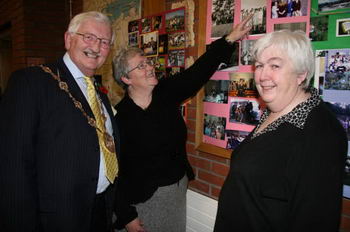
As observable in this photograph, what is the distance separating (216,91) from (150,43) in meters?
0.75

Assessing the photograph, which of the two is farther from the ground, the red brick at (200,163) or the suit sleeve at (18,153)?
the suit sleeve at (18,153)

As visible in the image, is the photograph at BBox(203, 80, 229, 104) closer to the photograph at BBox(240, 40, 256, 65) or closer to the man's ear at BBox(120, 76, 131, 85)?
the photograph at BBox(240, 40, 256, 65)

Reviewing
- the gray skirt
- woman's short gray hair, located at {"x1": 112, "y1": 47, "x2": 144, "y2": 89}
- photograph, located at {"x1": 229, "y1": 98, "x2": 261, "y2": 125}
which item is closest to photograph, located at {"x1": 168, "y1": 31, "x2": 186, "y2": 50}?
woman's short gray hair, located at {"x1": 112, "y1": 47, "x2": 144, "y2": 89}

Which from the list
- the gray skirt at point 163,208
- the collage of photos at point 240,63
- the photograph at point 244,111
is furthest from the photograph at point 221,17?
the gray skirt at point 163,208

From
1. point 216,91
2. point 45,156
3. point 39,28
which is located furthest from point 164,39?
point 39,28

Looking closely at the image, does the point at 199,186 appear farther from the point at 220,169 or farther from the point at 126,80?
the point at 126,80

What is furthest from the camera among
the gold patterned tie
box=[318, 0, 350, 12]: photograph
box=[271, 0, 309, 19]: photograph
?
the gold patterned tie

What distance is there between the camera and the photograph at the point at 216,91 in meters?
1.63

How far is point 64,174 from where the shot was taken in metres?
1.23

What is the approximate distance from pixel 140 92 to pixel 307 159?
106 cm

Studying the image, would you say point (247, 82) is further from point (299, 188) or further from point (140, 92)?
point (299, 188)

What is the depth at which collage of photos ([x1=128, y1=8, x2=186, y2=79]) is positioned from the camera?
6.10 ft

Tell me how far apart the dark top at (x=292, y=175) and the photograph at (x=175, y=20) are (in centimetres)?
107

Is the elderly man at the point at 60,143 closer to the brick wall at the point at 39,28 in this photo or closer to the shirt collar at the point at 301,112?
the shirt collar at the point at 301,112
